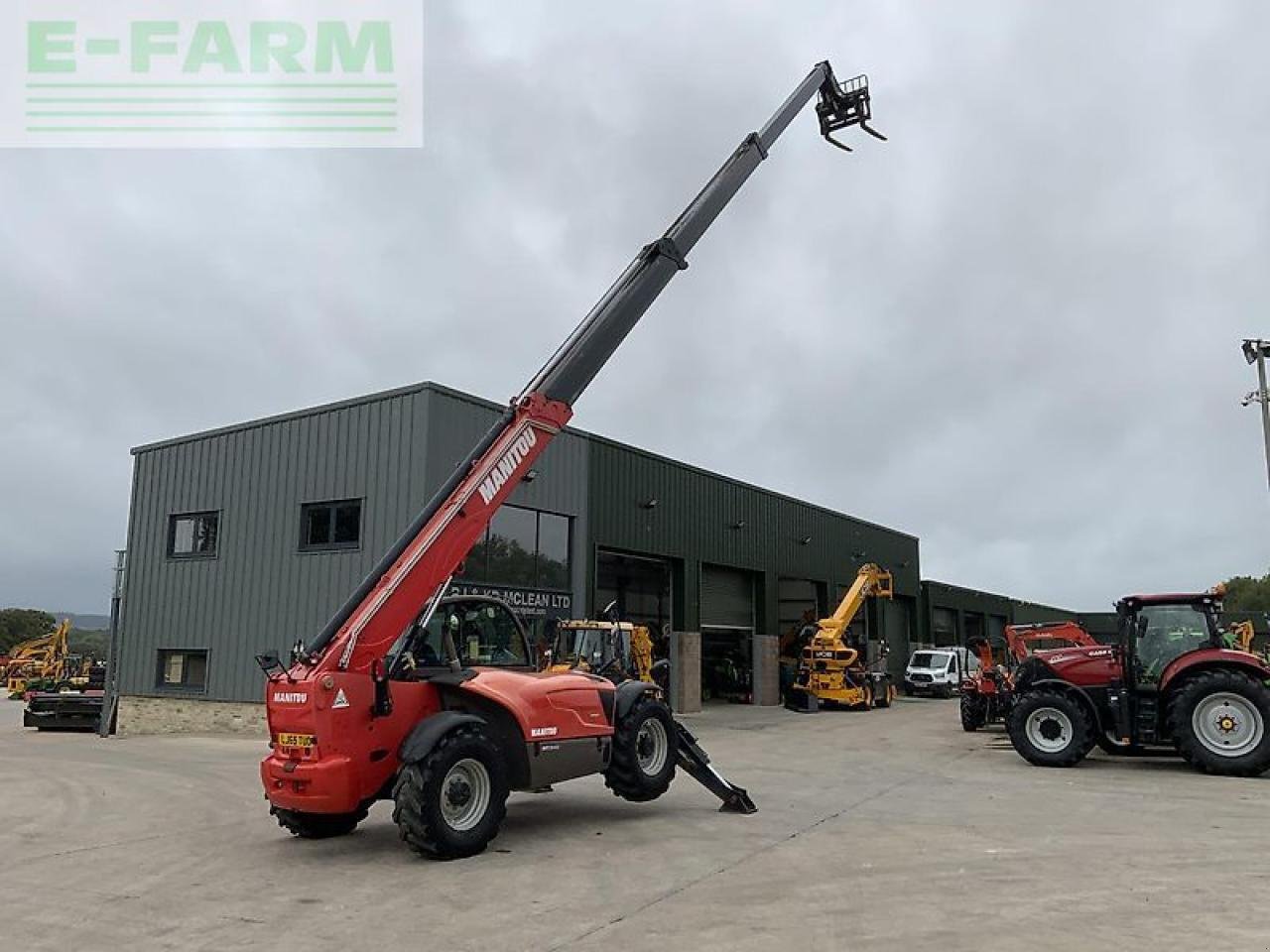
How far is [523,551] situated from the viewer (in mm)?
21422

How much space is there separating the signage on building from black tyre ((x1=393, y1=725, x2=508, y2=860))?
444 inches

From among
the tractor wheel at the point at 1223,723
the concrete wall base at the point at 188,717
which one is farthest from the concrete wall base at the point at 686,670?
the tractor wheel at the point at 1223,723

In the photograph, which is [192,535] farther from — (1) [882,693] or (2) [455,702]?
(1) [882,693]

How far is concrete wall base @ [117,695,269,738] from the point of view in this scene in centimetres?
2050

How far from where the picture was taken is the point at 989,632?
58.3 m

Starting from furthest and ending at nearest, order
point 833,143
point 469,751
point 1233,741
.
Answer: point 833,143
point 1233,741
point 469,751

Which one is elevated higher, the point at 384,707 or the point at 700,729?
the point at 384,707

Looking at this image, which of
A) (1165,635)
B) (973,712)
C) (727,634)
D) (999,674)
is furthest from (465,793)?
(727,634)

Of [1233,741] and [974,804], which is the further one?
[1233,741]

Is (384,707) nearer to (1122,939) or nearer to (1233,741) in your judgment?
(1122,939)

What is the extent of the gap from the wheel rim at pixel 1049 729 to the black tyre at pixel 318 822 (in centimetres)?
1005

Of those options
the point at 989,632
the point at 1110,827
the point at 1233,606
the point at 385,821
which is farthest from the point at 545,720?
the point at 1233,606

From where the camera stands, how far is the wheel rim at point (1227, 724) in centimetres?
1263

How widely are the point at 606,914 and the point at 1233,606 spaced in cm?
9661
